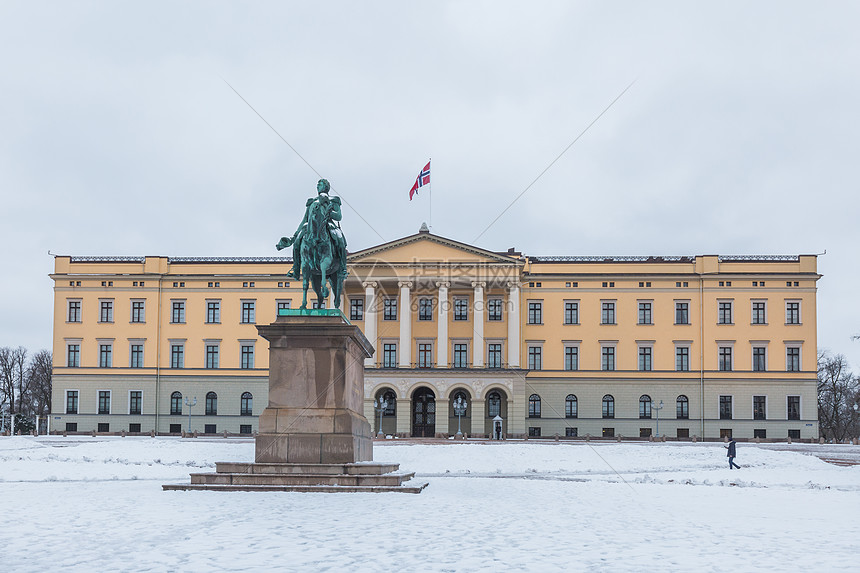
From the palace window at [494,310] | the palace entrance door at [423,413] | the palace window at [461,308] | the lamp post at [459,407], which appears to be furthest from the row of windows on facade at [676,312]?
the palace entrance door at [423,413]

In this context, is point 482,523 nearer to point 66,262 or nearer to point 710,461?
point 710,461

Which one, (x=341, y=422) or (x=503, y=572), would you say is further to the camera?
(x=341, y=422)

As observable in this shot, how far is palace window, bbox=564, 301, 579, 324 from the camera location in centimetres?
6488

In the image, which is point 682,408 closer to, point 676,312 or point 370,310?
point 676,312

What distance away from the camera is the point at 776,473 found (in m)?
26.4

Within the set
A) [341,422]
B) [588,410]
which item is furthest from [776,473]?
[588,410]

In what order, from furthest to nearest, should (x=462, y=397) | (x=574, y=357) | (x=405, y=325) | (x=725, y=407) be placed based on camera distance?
(x=574, y=357) < (x=405, y=325) < (x=462, y=397) < (x=725, y=407)

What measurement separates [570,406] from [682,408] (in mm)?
7489

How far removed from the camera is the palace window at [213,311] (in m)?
66.6

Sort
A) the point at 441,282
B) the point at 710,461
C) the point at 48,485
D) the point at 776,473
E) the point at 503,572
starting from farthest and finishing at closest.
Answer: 1. the point at 441,282
2. the point at 710,461
3. the point at 776,473
4. the point at 48,485
5. the point at 503,572

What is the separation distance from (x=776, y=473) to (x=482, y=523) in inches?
671

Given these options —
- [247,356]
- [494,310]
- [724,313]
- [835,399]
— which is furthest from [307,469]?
[835,399]

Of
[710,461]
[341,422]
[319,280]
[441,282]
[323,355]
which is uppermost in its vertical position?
[441,282]

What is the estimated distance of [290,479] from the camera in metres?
16.1
